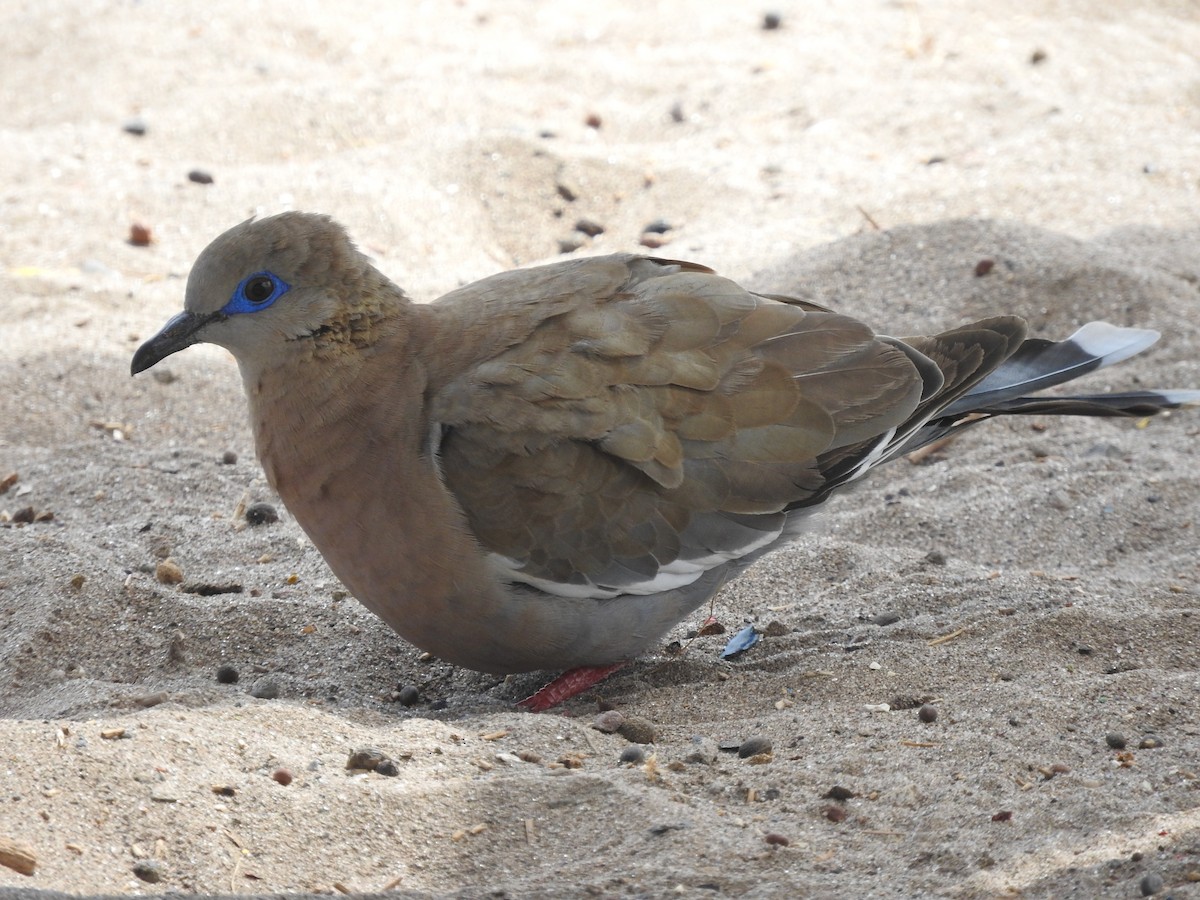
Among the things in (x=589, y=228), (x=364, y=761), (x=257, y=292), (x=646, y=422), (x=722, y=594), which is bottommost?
(x=722, y=594)

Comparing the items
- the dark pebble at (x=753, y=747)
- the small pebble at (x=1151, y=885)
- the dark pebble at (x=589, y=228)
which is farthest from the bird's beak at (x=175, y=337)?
the dark pebble at (x=589, y=228)

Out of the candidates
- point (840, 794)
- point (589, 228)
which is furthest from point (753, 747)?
point (589, 228)

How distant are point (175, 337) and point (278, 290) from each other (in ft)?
1.10

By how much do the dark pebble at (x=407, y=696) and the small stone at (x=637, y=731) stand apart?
673 millimetres

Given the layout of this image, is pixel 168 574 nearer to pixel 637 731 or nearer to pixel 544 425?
pixel 544 425

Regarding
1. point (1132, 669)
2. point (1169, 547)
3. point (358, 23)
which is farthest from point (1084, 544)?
point (358, 23)

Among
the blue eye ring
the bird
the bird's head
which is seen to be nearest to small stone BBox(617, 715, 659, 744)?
the bird

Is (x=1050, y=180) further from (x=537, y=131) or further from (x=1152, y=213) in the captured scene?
(x=537, y=131)

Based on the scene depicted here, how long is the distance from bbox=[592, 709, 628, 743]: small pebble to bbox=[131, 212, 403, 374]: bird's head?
1.22 metres

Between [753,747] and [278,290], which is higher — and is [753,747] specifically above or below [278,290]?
below

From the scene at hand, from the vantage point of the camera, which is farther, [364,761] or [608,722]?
[608,722]

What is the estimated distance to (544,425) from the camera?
3512mm

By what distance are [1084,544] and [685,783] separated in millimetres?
1974

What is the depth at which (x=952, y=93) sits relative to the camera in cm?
797
